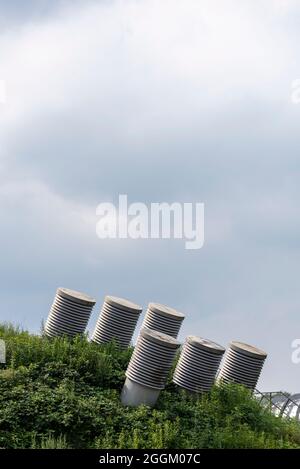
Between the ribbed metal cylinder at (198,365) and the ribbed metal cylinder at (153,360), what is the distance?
131 centimetres

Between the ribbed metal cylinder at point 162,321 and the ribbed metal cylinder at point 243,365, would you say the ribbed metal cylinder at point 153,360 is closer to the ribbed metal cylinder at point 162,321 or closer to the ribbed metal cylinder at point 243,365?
the ribbed metal cylinder at point 162,321

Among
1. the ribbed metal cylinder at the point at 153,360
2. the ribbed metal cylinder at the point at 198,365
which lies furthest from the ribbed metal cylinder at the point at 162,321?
the ribbed metal cylinder at the point at 153,360

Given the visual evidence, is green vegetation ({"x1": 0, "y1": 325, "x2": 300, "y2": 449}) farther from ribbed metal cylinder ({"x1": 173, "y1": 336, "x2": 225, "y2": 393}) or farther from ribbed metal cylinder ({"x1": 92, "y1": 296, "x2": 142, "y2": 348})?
ribbed metal cylinder ({"x1": 92, "y1": 296, "x2": 142, "y2": 348})

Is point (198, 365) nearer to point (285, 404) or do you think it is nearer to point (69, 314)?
point (69, 314)

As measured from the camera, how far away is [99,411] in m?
19.9

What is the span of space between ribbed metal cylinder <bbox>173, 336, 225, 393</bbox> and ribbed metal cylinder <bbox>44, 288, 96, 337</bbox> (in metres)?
3.37

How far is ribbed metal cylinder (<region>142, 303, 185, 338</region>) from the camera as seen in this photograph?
23906mm

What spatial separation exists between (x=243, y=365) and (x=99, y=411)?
216 inches

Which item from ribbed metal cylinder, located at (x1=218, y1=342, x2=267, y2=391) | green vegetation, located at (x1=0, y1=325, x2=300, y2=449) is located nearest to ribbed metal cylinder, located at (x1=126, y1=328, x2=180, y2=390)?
green vegetation, located at (x1=0, y1=325, x2=300, y2=449)

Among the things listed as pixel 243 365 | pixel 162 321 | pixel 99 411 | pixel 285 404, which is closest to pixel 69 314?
pixel 162 321

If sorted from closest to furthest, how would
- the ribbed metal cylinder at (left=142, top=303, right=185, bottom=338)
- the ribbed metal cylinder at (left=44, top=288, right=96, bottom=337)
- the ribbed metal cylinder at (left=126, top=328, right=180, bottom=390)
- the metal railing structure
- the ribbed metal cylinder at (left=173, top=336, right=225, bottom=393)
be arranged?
the ribbed metal cylinder at (left=126, top=328, right=180, bottom=390) < the ribbed metal cylinder at (left=173, top=336, right=225, bottom=393) < the ribbed metal cylinder at (left=142, top=303, right=185, bottom=338) < the ribbed metal cylinder at (left=44, top=288, right=96, bottom=337) < the metal railing structure

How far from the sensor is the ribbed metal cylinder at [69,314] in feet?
79.8

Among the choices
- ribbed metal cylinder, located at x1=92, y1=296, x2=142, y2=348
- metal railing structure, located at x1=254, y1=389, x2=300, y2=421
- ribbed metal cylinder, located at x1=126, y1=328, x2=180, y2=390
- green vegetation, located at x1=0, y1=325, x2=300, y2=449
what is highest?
ribbed metal cylinder, located at x1=92, y1=296, x2=142, y2=348
